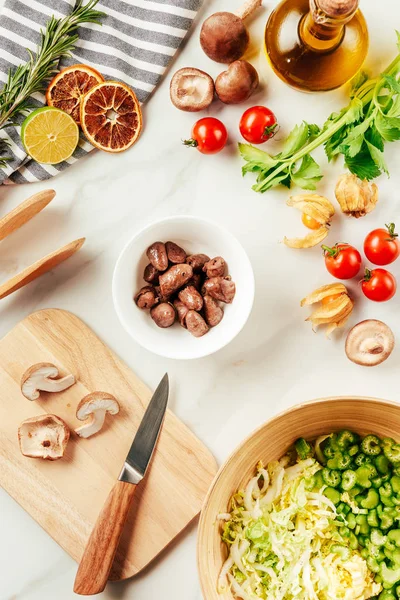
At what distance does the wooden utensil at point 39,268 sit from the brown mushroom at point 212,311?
1.38ft

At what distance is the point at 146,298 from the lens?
1.70m

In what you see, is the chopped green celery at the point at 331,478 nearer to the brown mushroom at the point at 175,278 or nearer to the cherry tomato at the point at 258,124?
the brown mushroom at the point at 175,278

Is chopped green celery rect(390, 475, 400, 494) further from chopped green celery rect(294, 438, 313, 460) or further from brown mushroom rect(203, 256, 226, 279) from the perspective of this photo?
brown mushroom rect(203, 256, 226, 279)

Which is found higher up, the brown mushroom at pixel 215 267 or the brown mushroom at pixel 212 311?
the brown mushroom at pixel 215 267

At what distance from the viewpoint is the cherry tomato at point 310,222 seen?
176 cm

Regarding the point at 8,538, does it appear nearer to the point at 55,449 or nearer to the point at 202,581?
the point at 55,449

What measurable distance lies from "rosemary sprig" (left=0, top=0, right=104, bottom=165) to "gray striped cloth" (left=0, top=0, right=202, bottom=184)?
1.2 inches

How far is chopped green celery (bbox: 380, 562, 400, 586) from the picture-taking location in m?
1.61

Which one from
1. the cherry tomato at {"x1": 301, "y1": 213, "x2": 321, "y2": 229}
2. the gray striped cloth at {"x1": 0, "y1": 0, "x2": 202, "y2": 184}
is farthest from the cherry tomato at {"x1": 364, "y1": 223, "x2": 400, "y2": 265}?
the gray striped cloth at {"x1": 0, "y1": 0, "x2": 202, "y2": 184}

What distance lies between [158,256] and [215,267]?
0.55ft

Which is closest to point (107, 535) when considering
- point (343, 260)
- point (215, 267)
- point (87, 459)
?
point (87, 459)

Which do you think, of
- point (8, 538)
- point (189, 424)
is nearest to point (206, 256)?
point (189, 424)

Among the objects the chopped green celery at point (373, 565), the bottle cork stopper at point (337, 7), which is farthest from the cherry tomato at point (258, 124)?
the chopped green celery at point (373, 565)

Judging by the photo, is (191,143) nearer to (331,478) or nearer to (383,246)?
(383,246)
